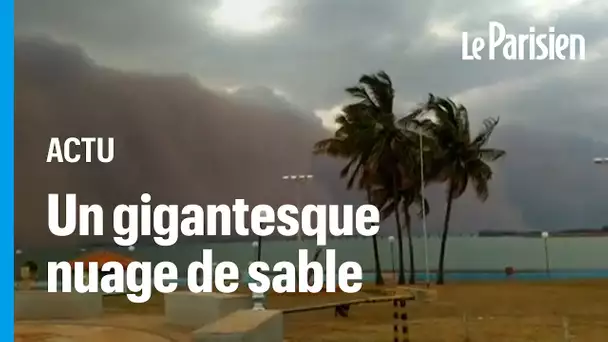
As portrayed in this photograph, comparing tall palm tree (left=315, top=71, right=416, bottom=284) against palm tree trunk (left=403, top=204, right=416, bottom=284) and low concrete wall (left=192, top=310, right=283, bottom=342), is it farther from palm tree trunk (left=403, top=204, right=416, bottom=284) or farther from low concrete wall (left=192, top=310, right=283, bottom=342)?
low concrete wall (left=192, top=310, right=283, bottom=342)

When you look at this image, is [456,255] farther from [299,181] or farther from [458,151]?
[299,181]

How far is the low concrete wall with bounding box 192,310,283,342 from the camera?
2428 mm

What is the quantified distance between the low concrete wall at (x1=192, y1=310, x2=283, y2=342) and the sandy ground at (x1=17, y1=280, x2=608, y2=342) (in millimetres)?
76

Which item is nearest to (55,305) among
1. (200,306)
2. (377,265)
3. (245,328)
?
(200,306)

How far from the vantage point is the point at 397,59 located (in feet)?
9.21

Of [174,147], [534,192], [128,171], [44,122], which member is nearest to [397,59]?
[534,192]

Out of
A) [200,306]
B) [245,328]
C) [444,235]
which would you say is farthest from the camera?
[444,235]

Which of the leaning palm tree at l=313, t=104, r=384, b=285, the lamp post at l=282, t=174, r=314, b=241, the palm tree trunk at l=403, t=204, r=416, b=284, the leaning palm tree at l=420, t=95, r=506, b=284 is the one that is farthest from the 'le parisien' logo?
the lamp post at l=282, t=174, r=314, b=241

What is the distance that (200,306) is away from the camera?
8.89 feet

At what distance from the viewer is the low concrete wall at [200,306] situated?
8.86 feet

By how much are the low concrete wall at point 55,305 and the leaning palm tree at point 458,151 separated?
1422 mm

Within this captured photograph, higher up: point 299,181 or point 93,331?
point 299,181

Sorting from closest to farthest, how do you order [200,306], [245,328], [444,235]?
[245,328]
[200,306]
[444,235]

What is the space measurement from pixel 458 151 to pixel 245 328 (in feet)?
3.74
